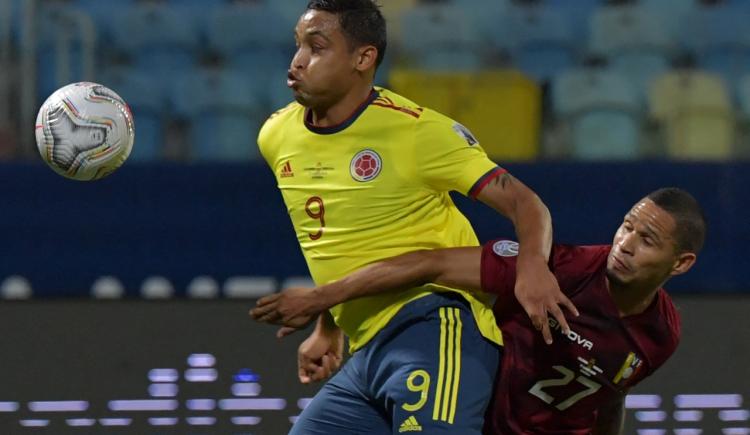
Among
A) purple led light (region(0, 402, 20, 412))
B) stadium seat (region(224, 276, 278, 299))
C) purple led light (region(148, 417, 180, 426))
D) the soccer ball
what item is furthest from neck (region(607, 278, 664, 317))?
stadium seat (region(224, 276, 278, 299))

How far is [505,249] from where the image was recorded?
3.33 meters

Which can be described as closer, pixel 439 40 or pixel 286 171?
pixel 286 171

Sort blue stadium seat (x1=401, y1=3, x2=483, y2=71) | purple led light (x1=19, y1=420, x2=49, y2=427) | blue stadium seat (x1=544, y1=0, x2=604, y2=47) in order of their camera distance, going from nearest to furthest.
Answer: purple led light (x1=19, y1=420, x2=49, y2=427) → blue stadium seat (x1=401, y1=3, x2=483, y2=71) → blue stadium seat (x1=544, y1=0, x2=604, y2=47)

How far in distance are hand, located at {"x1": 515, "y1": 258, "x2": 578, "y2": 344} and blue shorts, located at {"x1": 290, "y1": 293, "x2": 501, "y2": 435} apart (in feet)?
0.94

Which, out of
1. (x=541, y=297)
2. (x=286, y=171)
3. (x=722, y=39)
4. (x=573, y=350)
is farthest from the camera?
(x=722, y=39)

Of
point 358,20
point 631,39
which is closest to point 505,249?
point 358,20

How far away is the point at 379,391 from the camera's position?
331 centimetres

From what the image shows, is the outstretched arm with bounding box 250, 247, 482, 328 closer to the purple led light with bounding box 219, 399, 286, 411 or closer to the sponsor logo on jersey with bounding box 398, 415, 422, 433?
the sponsor logo on jersey with bounding box 398, 415, 422, 433

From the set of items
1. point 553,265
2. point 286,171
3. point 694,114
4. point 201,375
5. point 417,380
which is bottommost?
point 201,375

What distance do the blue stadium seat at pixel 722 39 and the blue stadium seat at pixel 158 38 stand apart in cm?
263

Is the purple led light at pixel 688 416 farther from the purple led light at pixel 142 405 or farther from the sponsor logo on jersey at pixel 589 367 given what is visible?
the purple led light at pixel 142 405

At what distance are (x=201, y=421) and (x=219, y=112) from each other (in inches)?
101

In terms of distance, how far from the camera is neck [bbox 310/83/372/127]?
3389 mm

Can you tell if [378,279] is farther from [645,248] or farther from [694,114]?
[694,114]
